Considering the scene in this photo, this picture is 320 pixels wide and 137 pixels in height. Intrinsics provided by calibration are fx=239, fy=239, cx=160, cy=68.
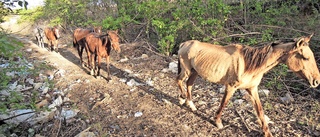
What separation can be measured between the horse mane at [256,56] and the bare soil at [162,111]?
1189mm

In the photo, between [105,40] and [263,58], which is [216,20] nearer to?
[105,40]

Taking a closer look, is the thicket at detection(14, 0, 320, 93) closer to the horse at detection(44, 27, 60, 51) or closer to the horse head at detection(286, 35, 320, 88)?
the horse head at detection(286, 35, 320, 88)

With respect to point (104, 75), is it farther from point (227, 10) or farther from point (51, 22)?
point (51, 22)

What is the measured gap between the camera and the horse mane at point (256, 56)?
3477mm

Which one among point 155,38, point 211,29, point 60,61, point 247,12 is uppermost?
point 247,12

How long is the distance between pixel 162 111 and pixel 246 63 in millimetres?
2036

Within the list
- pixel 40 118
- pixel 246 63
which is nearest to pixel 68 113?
pixel 40 118

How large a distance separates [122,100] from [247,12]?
4.51 metres

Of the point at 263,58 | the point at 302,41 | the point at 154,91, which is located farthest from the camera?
the point at 154,91

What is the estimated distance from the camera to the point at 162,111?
16.2ft

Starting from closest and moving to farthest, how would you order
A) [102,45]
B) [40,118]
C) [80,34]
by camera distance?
[40,118] → [102,45] → [80,34]

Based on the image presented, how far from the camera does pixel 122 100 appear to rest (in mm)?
5578

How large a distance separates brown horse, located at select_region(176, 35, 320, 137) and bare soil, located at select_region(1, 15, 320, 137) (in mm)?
435

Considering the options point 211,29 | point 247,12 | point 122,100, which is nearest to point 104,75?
point 122,100
